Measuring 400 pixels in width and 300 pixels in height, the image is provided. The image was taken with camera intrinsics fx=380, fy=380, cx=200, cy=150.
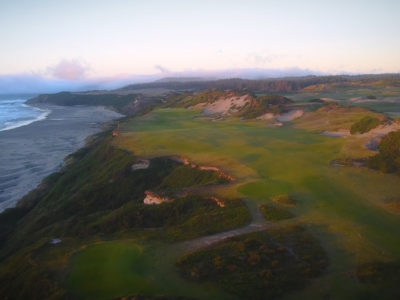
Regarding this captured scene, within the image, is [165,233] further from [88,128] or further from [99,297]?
[88,128]

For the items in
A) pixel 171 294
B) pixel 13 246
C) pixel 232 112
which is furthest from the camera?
pixel 232 112

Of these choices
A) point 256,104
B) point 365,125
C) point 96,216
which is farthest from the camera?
point 256,104

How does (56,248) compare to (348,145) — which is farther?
(348,145)

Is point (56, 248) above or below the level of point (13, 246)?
above

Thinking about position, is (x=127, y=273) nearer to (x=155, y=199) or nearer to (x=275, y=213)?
(x=275, y=213)

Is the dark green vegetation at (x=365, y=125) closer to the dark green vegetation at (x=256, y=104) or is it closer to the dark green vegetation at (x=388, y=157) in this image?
the dark green vegetation at (x=388, y=157)

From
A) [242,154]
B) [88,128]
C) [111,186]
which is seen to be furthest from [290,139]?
[88,128]

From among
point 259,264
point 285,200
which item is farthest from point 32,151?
point 259,264
